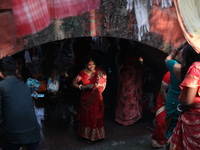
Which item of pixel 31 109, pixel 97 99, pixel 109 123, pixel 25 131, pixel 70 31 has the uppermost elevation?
pixel 70 31

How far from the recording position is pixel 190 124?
6.60ft

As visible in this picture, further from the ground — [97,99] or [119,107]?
[97,99]

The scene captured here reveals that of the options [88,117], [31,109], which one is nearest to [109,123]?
[88,117]

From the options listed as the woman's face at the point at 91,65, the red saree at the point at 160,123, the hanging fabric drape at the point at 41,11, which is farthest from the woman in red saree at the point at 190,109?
the woman's face at the point at 91,65

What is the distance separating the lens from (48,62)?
357cm

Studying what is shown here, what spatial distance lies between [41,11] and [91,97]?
1.66 m

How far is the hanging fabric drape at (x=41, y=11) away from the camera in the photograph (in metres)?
2.52

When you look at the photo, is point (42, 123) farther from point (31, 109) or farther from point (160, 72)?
point (160, 72)

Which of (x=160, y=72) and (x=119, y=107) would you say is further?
(x=160, y=72)

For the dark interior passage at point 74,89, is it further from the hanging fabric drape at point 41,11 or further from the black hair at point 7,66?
the black hair at point 7,66

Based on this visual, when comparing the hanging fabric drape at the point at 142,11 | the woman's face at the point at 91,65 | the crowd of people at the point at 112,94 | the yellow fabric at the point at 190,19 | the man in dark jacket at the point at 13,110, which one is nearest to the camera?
the yellow fabric at the point at 190,19

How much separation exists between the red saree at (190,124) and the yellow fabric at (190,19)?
0.70ft

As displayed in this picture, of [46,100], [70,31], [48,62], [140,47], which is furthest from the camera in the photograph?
[46,100]

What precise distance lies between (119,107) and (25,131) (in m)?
2.49
